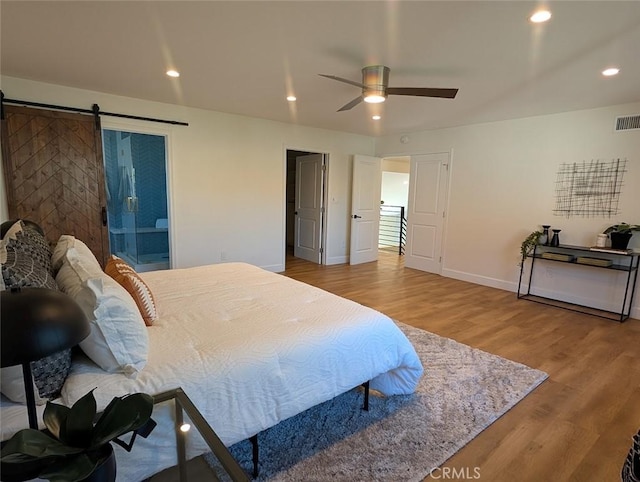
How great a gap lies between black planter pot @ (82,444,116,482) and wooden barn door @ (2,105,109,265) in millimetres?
3803

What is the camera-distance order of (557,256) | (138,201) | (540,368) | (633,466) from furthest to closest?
1. (138,201)
2. (557,256)
3. (540,368)
4. (633,466)

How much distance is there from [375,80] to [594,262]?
130 inches

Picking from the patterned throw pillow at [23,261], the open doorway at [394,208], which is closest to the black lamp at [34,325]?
the patterned throw pillow at [23,261]

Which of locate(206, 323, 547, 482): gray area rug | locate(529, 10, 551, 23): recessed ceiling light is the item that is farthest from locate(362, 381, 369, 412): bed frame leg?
locate(529, 10, 551, 23): recessed ceiling light

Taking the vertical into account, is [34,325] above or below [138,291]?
above

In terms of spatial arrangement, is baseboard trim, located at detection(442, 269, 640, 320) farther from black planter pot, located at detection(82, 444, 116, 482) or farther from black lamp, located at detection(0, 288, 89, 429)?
black lamp, located at detection(0, 288, 89, 429)

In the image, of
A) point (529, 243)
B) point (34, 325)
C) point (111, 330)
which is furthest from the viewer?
point (529, 243)

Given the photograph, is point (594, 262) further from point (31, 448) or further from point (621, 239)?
point (31, 448)

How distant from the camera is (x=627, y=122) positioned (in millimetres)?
3924

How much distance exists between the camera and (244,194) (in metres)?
5.25

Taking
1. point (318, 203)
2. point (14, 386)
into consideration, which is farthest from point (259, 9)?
point (318, 203)

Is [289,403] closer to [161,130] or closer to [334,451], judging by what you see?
[334,451]

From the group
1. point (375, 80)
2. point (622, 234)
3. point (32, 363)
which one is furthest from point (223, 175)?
point (622, 234)

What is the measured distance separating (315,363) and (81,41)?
2.96m
